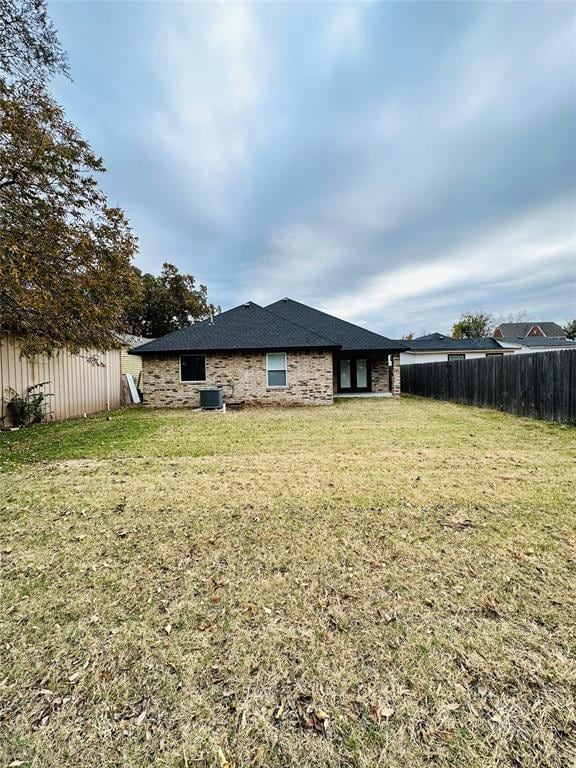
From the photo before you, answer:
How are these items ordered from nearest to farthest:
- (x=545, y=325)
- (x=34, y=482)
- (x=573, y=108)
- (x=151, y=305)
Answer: (x=34, y=482) → (x=573, y=108) → (x=151, y=305) → (x=545, y=325)

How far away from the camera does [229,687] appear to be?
68.6 inches

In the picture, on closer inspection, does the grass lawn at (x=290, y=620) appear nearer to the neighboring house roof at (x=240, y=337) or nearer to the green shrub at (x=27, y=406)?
the green shrub at (x=27, y=406)

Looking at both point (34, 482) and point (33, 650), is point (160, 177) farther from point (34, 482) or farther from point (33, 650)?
point (33, 650)

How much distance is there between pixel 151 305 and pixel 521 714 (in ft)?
102

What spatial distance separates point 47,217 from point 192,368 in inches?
299

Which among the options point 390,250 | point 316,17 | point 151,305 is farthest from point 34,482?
point 151,305

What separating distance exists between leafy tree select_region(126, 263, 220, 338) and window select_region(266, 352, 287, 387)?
1661 cm

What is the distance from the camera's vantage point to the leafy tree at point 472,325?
162 feet

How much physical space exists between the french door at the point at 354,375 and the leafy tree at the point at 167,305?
1543 centimetres

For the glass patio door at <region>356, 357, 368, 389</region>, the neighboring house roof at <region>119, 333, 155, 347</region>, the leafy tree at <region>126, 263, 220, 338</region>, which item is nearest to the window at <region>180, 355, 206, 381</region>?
the neighboring house roof at <region>119, 333, 155, 347</region>

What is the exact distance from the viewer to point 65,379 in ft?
36.8

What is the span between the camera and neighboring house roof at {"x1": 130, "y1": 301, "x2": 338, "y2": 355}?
45.4 ft

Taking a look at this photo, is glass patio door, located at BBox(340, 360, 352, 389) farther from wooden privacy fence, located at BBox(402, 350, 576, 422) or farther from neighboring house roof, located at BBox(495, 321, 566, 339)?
neighboring house roof, located at BBox(495, 321, 566, 339)

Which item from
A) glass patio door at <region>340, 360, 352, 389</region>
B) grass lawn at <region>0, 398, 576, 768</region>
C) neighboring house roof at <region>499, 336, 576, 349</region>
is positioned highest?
neighboring house roof at <region>499, 336, 576, 349</region>
